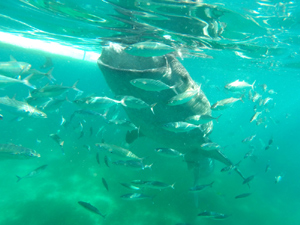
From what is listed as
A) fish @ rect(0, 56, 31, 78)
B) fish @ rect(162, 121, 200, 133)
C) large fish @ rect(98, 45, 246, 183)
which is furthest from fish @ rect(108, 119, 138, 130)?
fish @ rect(0, 56, 31, 78)

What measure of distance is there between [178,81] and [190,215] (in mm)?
7085

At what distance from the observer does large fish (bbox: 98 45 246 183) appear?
329 cm

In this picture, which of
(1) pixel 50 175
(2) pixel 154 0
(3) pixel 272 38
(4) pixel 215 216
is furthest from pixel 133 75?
(3) pixel 272 38

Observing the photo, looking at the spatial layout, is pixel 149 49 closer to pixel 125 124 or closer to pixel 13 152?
pixel 125 124

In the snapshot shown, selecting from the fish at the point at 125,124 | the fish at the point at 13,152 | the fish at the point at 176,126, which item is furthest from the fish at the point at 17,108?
the fish at the point at 176,126

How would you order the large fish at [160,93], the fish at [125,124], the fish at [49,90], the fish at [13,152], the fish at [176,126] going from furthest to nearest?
the fish at [49,90]
the fish at [13,152]
the fish at [125,124]
the fish at [176,126]
the large fish at [160,93]

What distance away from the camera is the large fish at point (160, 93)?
329 centimetres

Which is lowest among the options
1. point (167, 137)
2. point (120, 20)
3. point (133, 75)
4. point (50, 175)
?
point (50, 175)

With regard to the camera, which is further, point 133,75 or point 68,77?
point 68,77

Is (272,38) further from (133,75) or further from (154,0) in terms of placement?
(133,75)

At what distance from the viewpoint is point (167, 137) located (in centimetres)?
554

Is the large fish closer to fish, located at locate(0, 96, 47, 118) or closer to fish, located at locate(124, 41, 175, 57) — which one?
fish, located at locate(124, 41, 175, 57)

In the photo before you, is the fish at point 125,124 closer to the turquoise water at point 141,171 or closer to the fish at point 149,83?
the turquoise water at point 141,171

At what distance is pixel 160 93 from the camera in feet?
12.1
